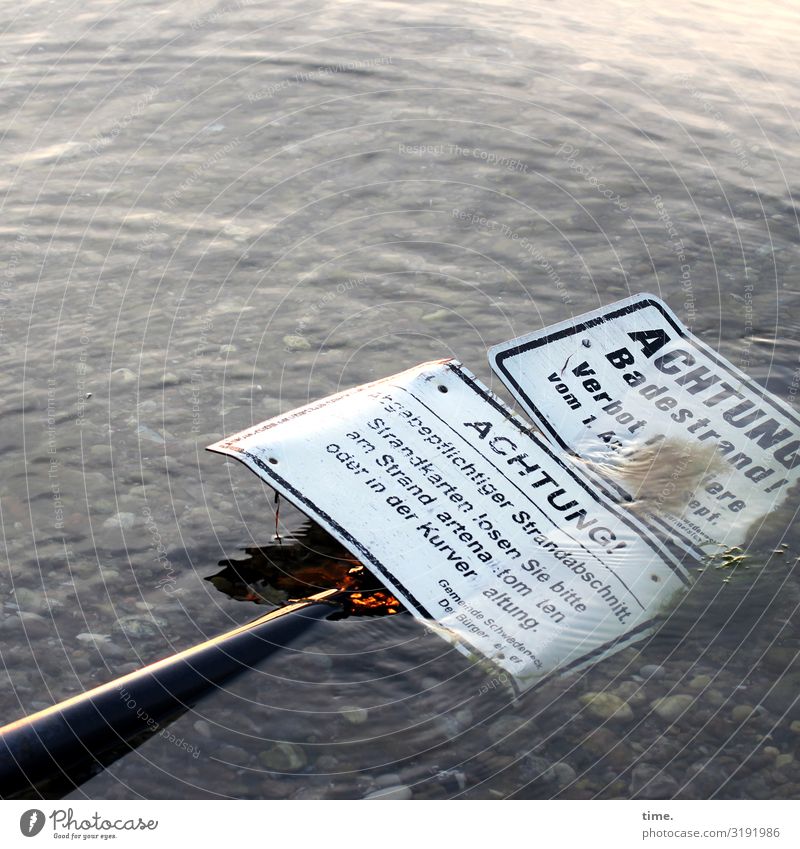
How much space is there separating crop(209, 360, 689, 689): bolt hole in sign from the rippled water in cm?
15

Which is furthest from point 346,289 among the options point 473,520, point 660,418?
point 473,520

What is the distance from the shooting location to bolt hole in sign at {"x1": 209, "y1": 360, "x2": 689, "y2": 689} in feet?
13.6

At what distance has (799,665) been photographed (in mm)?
4137

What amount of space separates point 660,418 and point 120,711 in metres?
2.71

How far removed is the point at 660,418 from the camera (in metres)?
5.12

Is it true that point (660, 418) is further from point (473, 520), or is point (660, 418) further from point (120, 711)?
point (120, 711)

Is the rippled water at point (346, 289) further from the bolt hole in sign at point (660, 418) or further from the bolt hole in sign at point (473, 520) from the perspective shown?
the bolt hole in sign at point (660, 418)

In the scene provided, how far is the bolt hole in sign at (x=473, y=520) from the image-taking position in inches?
163

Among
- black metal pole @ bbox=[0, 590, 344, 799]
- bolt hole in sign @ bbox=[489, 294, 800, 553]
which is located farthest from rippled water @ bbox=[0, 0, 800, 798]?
bolt hole in sign @ bbox=[489, 294, 800, 553]

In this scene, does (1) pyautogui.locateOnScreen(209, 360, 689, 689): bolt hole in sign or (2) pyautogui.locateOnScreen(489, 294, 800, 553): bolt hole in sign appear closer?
(1) pyautogui.locateOnScreen(209, 360, 689, 689): bolt hole in sign

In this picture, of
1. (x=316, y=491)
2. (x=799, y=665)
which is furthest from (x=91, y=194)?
(x=799, y=665)

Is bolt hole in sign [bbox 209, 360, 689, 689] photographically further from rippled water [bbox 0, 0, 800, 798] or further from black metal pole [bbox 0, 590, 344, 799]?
black metal pole [bbox 0, 590, 344, 799]
